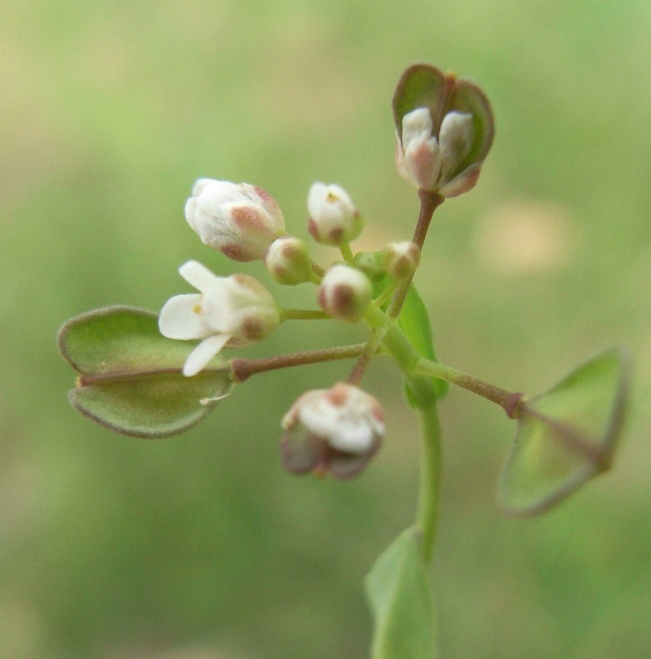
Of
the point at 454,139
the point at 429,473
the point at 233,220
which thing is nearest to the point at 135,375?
the point at 233,220

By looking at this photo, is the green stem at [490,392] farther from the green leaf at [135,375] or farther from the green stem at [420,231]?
the green leaf at [135,375]

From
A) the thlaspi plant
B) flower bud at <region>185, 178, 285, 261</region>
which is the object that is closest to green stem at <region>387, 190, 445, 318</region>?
the thlaspi plant

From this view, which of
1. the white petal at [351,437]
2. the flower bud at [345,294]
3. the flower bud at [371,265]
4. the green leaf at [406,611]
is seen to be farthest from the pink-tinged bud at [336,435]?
the green leaf at [406,611]

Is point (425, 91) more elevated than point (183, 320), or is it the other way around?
point (425, 91)

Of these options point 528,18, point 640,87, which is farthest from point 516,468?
point 528,18

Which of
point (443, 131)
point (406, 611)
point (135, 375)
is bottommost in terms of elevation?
point (406, 611)

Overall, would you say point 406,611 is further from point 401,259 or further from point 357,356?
point 401,259

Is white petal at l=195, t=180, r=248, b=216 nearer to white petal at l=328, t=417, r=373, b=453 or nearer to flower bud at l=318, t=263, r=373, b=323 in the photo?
flower bud at l=318, t=263, r=373, b=323
